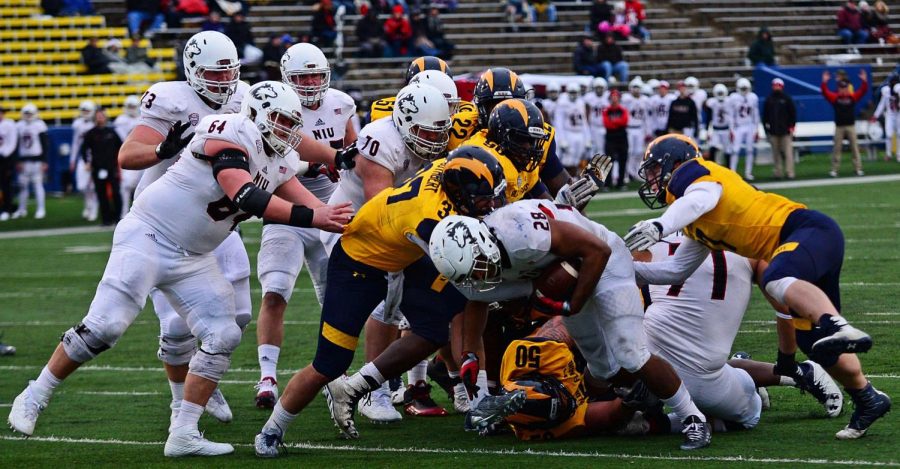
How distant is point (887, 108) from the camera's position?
25.6 meters

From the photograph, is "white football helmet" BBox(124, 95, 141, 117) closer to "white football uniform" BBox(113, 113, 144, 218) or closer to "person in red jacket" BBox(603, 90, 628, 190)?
"white football uniform" BBox(113, 113, 144, 218)

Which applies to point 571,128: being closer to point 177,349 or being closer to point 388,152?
point 388,152

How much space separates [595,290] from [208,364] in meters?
1.86

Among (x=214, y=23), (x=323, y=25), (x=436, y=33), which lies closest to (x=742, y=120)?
(x=436, y=33)

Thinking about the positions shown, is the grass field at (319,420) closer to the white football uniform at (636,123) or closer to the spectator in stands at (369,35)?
the white football uniform at (636,123)

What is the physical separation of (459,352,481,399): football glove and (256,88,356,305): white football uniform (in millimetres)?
1398

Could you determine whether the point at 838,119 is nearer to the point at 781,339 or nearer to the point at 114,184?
the point at 114,184

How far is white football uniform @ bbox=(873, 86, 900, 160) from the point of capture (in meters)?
25.5

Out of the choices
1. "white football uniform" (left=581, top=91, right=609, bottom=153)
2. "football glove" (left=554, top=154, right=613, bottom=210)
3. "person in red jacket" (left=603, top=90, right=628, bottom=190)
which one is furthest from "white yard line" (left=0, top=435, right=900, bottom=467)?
"white football uniform" (left=581, top=91, right=609, bottom=153)

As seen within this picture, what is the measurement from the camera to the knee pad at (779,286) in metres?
6.01

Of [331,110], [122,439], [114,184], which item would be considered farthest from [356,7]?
[122,439]

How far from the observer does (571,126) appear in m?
23.9

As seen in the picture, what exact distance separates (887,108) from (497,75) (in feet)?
64.1

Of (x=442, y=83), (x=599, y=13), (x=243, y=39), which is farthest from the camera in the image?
(x=599, y=13)
